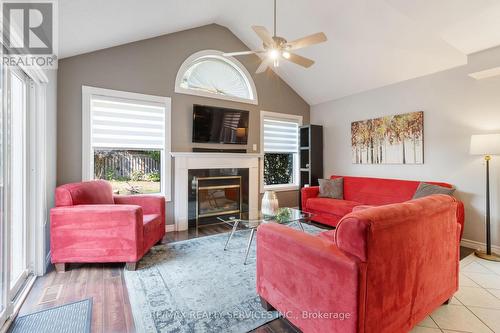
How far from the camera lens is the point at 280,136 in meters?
5.31

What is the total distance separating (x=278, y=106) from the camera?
5.15 m

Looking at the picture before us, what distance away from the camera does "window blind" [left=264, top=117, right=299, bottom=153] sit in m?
5.11

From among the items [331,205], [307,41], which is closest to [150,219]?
[307,41]

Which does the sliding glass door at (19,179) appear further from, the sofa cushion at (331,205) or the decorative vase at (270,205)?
the sofa cushion at (331,205)

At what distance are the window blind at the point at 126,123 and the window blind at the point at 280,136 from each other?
214 cm

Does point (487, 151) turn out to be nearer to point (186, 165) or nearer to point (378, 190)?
point (378, 190)

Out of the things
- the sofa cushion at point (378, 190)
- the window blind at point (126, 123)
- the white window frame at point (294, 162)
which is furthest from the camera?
the white window frame at point (294, 162)

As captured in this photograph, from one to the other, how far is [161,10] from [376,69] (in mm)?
3322

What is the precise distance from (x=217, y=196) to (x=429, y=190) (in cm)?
321

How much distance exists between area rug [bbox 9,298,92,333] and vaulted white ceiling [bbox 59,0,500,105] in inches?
97.5

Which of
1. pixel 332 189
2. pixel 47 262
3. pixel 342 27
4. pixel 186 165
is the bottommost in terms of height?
pixel 47 262

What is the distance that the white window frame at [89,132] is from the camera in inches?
130

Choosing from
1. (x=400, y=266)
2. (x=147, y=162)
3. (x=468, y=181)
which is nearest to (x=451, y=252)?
(x=400, y=266)

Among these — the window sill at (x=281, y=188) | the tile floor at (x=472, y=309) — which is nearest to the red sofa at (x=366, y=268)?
the tile floor at (x=472, y=309)
